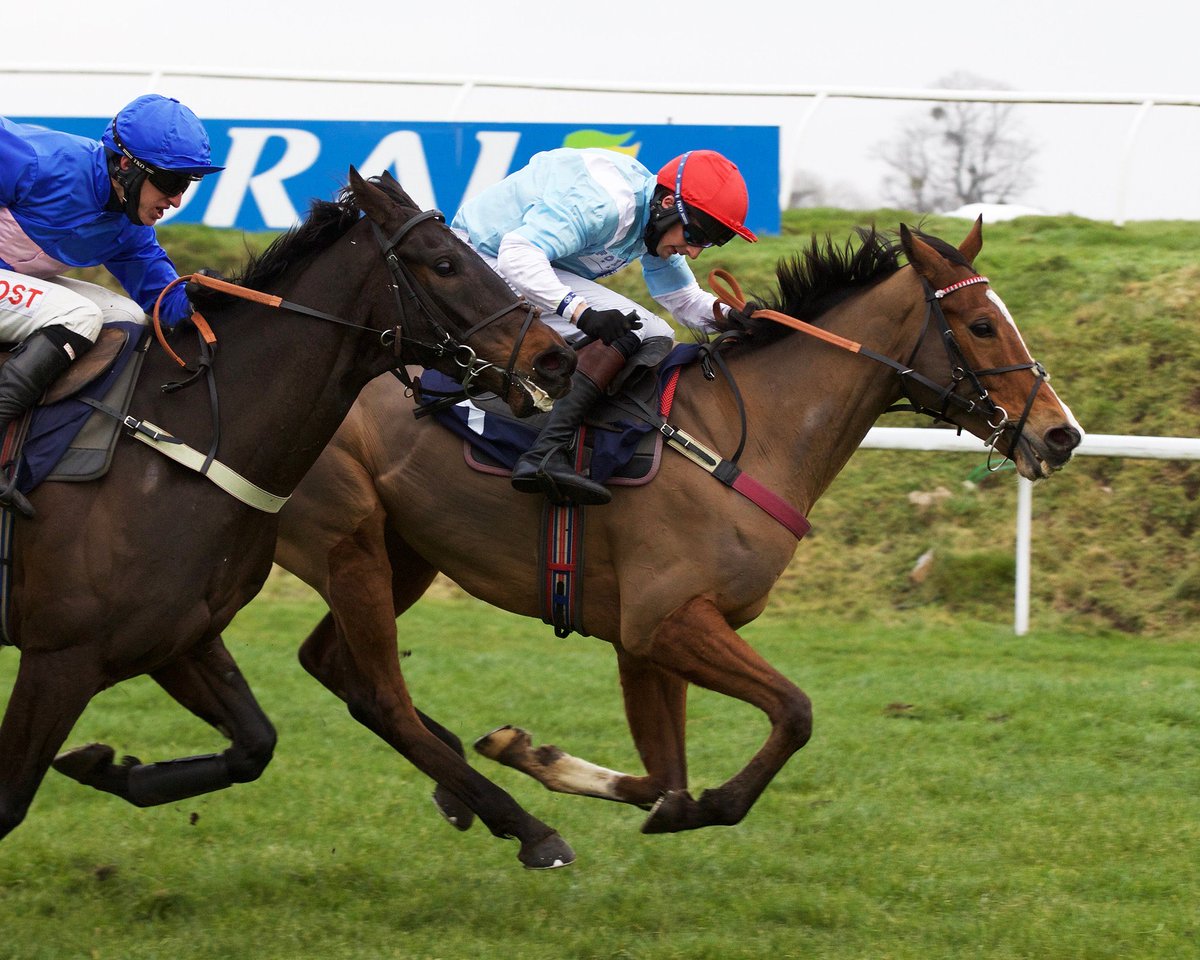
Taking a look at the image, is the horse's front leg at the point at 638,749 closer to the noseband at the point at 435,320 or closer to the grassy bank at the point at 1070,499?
the noseband at the point at 435,320

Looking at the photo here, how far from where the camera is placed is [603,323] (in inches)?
163

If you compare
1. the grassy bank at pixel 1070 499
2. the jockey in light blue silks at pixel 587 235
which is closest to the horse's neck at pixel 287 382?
the jockey in light blue silks at pixel 587 235

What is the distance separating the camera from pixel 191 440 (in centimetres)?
373

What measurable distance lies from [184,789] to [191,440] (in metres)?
1.16

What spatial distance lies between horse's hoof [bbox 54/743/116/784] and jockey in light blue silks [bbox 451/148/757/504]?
4.78ft

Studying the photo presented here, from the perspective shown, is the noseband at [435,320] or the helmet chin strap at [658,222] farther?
the helmet chin strap at [658,222]

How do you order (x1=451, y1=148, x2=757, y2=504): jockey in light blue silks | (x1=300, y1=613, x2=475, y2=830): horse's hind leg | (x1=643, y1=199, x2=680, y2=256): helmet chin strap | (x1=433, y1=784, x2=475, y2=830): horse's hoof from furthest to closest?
(x1=300, y1=613, x2=475, y2=830): horse's hind leg, (x1=433, y1=784, x2=475, y2=830): horse's hoof, (x1=643, y1=199, x2=680, y2=256): helmet chin strap, (x1=451, y1=148, x2=757, y2=504): jockey in light blue silks

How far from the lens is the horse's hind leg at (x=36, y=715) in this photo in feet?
11.8

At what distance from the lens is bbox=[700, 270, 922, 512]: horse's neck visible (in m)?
4.36

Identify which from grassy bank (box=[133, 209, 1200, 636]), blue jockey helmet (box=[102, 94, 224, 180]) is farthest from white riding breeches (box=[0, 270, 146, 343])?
grassy bank (box=[133, 209, 1200, 636])

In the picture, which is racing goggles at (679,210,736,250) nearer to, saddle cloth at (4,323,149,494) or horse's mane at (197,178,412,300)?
horse's mane at (197,178,412,300)

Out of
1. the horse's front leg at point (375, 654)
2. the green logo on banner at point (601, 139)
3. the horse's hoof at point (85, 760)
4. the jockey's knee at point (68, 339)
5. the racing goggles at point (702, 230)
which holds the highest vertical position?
the green logo on banner at point (601, 139)

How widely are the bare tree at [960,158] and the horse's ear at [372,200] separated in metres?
7.01

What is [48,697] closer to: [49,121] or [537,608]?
[537,608]
